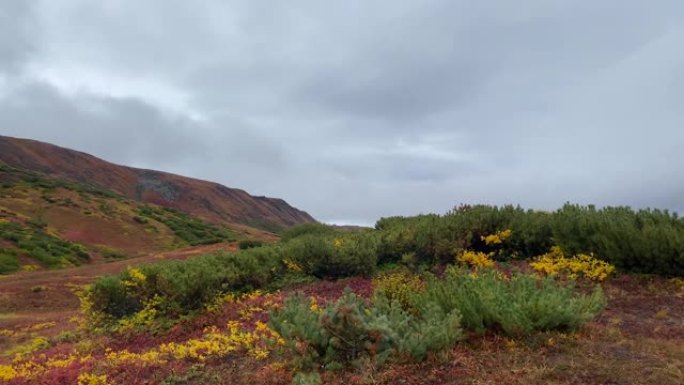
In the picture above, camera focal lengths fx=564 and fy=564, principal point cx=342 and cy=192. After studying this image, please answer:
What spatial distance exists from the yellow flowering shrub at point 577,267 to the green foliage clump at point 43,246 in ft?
104

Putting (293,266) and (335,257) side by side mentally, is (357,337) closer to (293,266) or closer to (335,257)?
(335,257)

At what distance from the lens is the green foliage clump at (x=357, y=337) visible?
490 centimetres

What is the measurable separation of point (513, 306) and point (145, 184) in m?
103

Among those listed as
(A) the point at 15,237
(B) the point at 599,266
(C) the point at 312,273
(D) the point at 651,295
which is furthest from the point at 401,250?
(A) the point at 15,237

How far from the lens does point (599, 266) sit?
912cm

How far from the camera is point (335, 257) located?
10898 mm

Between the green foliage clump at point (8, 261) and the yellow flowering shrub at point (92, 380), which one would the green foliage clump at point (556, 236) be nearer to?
the yellow flowering shrub at point (92, 380)

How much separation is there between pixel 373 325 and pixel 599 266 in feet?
18.8

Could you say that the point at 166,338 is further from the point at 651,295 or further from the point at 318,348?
the point at 651,295

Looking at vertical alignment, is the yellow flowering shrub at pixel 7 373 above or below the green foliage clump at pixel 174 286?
below

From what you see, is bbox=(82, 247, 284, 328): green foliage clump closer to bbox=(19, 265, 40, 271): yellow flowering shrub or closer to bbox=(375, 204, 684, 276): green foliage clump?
bbox=(375, 204, 684, 276): green foliage clump

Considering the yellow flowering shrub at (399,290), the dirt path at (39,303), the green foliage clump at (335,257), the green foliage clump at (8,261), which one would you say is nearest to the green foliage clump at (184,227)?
the green foliage clump at (8,261)

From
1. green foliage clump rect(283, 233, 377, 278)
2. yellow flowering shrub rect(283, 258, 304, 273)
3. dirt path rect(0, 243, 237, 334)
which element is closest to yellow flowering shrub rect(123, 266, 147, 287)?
dirt path rect(0, 243, 237, 334)

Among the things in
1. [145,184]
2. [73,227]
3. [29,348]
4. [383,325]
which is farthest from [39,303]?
[145,184]
